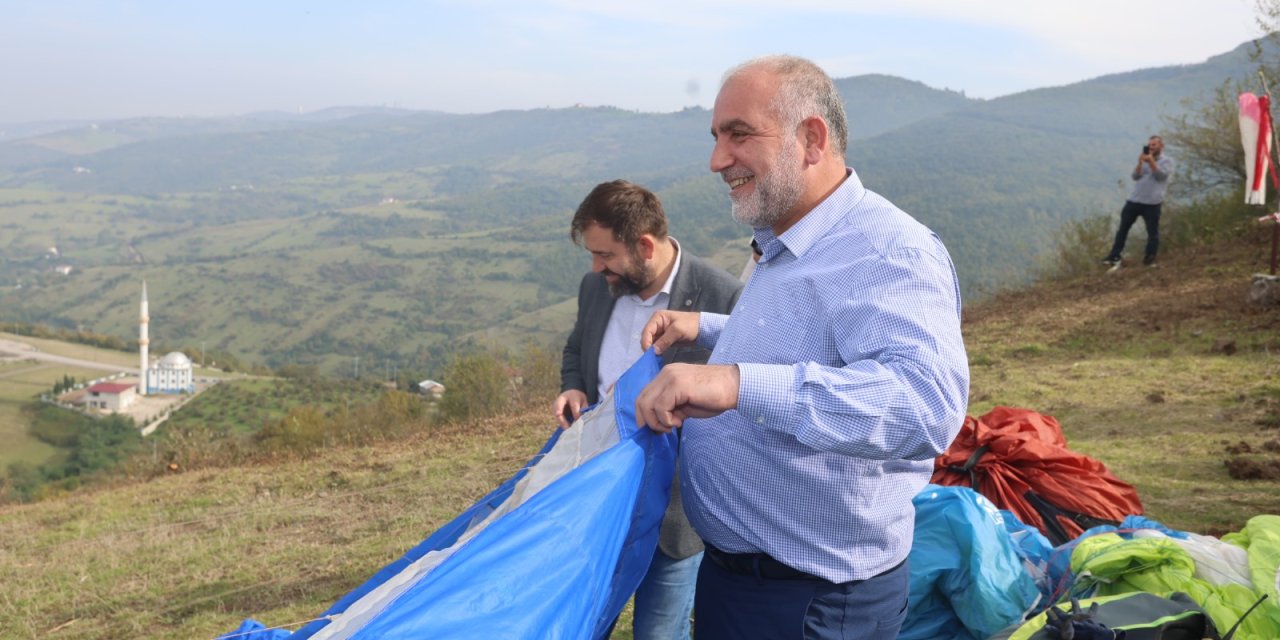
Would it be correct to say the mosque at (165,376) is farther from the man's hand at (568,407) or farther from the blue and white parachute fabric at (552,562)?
the blue and white parachute fabric at (552,562)

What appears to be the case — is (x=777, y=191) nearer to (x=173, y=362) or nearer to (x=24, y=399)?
(x=24, y=399)

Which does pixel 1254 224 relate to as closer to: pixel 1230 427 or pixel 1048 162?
pixel 1230 427

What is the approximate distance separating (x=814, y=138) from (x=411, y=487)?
7291 millimetres

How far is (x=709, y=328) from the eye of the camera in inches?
115

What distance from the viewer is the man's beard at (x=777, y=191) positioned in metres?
2.12

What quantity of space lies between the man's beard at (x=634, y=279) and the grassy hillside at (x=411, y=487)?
335cm

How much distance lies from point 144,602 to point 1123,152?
183 m

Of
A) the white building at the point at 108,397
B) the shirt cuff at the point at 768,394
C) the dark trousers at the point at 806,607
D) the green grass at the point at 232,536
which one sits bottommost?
the white building at the point at 108,397

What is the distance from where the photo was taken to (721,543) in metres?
A: 2.26

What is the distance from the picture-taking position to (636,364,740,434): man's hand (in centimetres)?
180

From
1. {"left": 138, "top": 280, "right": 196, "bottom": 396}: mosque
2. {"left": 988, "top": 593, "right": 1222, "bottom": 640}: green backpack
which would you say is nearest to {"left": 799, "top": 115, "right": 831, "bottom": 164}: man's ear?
{"left": 988, "top": 593, "right": 1222, "bottom": 640}: green backpack

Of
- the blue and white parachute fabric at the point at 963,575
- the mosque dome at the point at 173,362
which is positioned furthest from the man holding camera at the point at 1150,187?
the mosque dome at the point at 173,362

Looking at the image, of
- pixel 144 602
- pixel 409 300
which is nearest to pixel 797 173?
pixel 144 602

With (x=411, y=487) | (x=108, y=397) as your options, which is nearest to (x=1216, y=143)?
(x=411, y=487)
